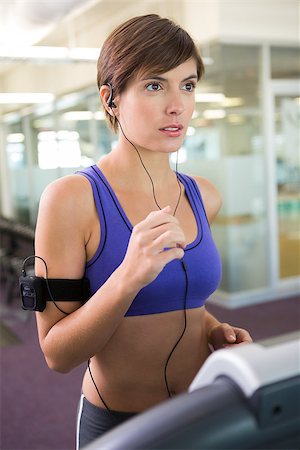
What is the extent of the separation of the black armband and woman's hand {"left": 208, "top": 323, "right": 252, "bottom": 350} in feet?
1.07

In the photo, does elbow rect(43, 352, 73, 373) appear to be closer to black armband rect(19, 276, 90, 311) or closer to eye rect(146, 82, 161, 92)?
black armband rect(19, 276, 90, 311)

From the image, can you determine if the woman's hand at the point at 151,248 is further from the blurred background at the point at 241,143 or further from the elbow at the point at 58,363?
the blurred background at the point at 241,143

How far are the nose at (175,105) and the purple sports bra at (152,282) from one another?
19 centimetres

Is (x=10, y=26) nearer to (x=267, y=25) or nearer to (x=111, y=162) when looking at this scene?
(x=267, y=25)

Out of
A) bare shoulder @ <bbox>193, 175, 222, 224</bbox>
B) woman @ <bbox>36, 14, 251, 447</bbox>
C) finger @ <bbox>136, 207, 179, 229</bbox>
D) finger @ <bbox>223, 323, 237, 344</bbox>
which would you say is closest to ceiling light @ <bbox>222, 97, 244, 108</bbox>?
bare shoulder @ <bbox>193, 175, 222, 224</bbox>

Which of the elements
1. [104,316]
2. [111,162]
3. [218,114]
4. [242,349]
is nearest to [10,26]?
[218,114]

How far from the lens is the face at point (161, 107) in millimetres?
1036

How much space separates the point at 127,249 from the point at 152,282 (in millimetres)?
117

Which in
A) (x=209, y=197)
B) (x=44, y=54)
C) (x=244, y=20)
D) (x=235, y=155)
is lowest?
(x=235, y=155)

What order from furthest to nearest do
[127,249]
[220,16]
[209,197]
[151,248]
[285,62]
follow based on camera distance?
[285,62] → [220,16] → [209,197] → [127,249] → [151,248]

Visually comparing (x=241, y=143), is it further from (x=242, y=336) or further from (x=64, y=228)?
(x=64, y=228)

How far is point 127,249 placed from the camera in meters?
0.95

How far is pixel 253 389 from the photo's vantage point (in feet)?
1.44

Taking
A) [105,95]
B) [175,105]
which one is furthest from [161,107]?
[105,95]
